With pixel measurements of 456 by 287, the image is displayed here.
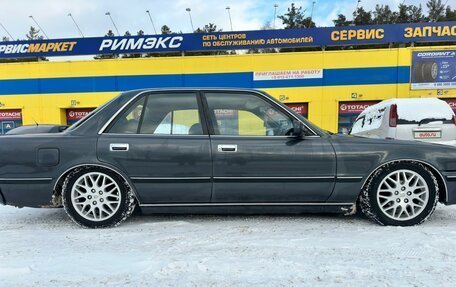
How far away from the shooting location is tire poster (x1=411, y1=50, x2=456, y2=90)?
15.6m

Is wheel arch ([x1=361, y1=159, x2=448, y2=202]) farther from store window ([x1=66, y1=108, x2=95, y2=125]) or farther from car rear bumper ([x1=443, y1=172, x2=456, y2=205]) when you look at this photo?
store window ([x1=66, y1=108, x2=95, y2=125])

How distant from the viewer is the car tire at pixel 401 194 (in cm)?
363

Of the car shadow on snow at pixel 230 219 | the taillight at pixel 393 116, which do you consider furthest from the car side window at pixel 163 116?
the taillight at pixel 393 116

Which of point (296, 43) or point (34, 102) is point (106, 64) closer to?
point (34, 102)

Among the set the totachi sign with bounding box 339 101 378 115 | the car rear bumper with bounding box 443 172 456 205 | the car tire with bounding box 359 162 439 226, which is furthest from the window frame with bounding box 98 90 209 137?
the totachi sign with bounding box 339 101 378 115

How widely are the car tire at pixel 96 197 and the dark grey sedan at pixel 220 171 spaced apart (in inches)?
0.4

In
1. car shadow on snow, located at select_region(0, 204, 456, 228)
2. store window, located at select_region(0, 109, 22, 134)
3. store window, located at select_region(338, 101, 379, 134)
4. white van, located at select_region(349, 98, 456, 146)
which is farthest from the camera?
store window, located at select_region(0, 109, 22, 134)

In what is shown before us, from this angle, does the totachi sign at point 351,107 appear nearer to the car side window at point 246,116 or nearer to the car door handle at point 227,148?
the car side window at point 246,116

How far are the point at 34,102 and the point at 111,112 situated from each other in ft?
50.7

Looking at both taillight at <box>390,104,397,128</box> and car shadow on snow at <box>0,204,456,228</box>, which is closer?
car shadow on snow at <box>0,204,456,228</box>

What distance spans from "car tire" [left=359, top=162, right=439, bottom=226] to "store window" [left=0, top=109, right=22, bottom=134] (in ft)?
58.3

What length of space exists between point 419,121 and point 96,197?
5162mm

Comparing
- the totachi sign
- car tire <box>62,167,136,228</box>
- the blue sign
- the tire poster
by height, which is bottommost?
car tire <box>62,167,136,228</box>

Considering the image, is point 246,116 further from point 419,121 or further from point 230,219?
point 419,121
